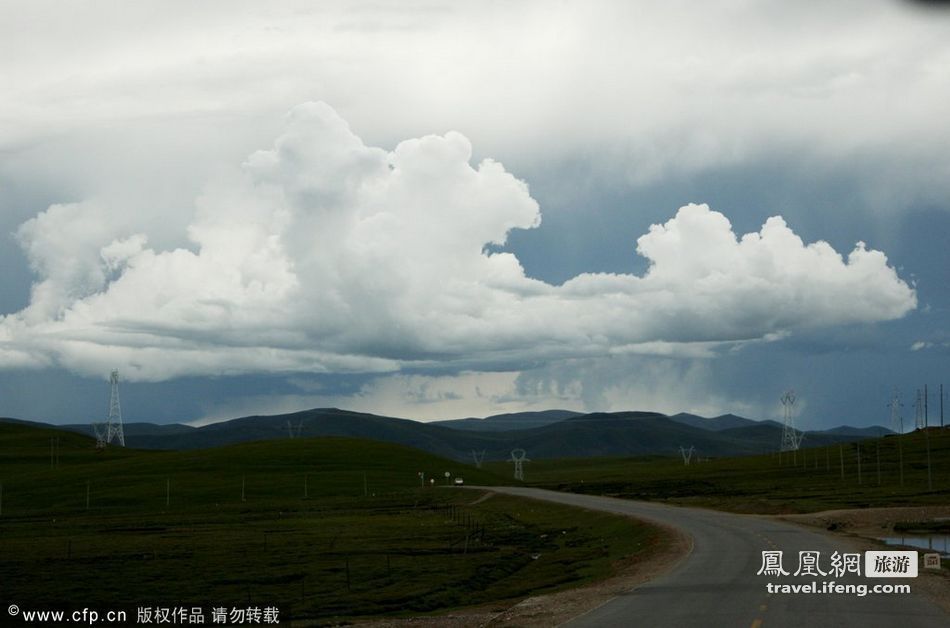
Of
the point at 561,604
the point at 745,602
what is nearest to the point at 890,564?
the point at 745,602

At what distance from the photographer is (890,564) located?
50500 mm

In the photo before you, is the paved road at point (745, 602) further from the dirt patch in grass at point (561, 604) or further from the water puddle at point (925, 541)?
the water puddle at point (925, 541)

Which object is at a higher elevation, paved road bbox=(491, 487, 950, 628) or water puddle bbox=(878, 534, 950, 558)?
paved road bbox=(491, 487, 950, 628)

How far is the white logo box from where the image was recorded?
47.2 meters

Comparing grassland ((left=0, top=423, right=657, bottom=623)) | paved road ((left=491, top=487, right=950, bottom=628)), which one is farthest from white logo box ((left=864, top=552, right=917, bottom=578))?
grassland ((left=0, top=423, right=657, bottom=623))

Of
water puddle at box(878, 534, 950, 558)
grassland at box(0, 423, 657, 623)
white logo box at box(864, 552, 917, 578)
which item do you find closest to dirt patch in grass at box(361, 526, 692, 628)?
grassland at box(0, 423, 657, 623)

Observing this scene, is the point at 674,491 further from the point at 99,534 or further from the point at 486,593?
the point at 486,593

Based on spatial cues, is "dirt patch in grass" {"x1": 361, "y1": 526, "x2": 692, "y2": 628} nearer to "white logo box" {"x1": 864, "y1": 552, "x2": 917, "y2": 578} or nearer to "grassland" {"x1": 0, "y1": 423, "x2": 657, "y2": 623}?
"grassland" {"x1": 0, "y1": 423, "x2": 657, "y2": 623}

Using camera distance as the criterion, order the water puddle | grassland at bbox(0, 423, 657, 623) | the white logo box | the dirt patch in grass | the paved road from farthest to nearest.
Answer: the water puddle, grassland at bbox(0, 423, 657, 623), the white logo box, the dirt patch in grass, the paved road

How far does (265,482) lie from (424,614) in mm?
143035

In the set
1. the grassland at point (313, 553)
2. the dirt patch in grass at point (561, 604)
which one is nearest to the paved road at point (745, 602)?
the dirt patch in grass at point (561, 604)

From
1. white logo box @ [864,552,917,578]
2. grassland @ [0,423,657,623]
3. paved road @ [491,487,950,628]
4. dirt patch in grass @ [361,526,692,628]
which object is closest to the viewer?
paved road @ [491,487,950,628]

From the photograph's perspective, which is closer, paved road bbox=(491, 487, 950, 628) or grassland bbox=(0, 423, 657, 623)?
paved road bbox=(491, 487, 950, 628)

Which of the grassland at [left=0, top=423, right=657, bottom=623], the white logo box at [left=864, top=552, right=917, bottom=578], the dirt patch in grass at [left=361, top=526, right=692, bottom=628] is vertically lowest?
the grassland at [left=0, top=423, right=657, bottom=623]
